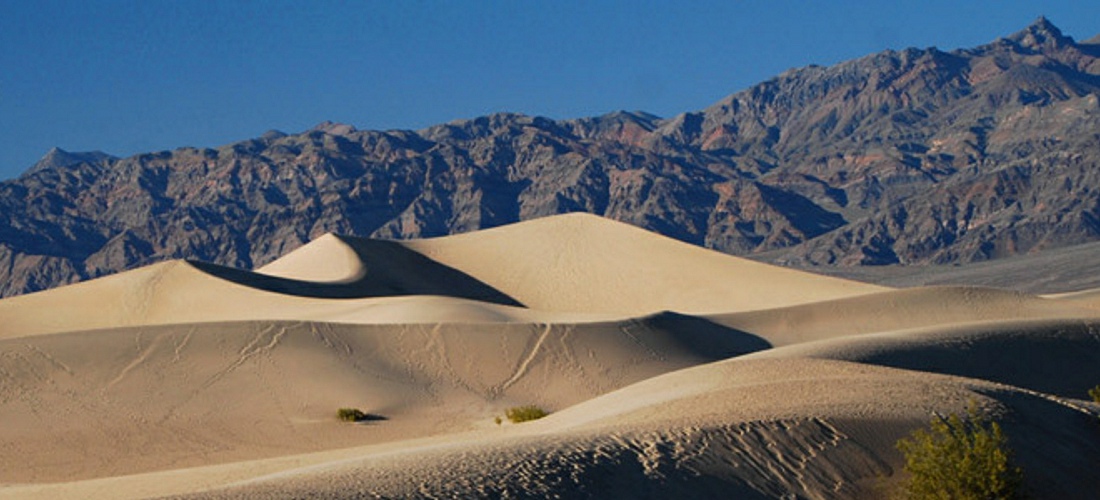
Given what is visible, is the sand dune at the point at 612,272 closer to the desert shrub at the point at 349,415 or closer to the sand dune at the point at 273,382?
the sand dune at the point at 273,382

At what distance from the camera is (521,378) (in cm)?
3844

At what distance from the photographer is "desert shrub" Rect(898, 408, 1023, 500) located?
1738 centimetres

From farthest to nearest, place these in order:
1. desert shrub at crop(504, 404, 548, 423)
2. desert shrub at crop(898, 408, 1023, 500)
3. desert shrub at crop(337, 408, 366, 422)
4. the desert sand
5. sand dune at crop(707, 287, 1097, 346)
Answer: sand dune at crop(707, 287, 1097, 346), desert shrub at crop(337, 408, 366, 422), desert shrub at crop(504, 404, 548, 423), the desert sand, desert shrub at crop(898, 408, 1023, 500)

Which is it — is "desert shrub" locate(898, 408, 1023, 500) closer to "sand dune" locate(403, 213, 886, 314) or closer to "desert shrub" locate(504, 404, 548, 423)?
"desert shrub" locate(504, 404, 548, 423)

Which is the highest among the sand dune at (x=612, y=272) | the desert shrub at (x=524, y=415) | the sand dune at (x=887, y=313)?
the sand dune at (x=612, y=272)

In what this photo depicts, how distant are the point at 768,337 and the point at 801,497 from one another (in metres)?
31.4

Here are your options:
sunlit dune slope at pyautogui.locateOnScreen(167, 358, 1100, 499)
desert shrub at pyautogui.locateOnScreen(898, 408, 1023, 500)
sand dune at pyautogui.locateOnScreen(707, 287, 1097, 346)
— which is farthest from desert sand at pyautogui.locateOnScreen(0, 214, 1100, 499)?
desert shrub at pyautogui.locateOnScreen(898, 408, 1023, 500)

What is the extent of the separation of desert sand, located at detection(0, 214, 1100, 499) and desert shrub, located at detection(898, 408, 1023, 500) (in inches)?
26.7

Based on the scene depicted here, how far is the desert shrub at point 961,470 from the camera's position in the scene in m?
17.4

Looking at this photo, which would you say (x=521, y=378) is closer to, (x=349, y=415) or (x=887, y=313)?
(x=349, y=415)

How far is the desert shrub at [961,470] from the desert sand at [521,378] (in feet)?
2.22

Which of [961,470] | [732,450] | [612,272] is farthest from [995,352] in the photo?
[612,272]

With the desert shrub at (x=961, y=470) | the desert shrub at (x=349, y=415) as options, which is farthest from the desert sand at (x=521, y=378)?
the desert shrub at (x=961, y=470)

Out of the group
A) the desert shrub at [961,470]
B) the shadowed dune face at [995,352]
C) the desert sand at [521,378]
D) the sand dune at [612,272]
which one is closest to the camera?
the desert shrub at [961,470]
